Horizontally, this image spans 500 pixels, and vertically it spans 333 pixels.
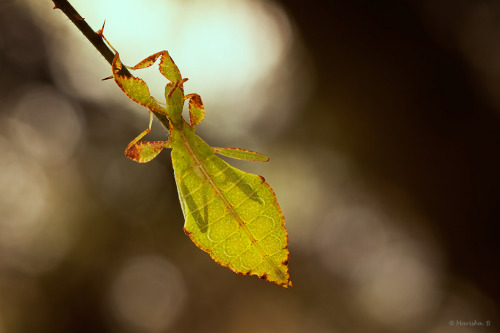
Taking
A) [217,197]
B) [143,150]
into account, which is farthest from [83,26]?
[217,197]

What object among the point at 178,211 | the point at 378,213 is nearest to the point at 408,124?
the point at 378,213

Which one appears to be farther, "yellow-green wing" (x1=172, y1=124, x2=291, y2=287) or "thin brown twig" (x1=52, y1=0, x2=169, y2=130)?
"yellow-green wing" (x1=172, y1=124, x2=291, y2=287)

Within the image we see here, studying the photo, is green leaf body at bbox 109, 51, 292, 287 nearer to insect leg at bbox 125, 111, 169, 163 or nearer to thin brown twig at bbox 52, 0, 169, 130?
insect leg at bbox 125, 111, 169, 163

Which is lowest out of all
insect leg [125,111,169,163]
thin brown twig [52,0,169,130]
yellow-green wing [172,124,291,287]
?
yellow-green wing [172,124,291,287]

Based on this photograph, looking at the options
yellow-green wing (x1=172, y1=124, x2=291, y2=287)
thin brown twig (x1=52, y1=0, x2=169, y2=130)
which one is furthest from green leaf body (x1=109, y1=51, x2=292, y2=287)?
thin brown twig (x1=52, y1=0, x2=169, y2=130)

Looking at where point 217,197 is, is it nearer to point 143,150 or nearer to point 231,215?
point 231,215

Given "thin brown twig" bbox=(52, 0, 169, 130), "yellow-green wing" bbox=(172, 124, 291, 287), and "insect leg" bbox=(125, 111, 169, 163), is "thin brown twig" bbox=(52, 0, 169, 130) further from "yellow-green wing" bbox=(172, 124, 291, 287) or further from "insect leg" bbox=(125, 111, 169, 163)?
"yellow-green wing" bbox=(172, 124, 291, 287)

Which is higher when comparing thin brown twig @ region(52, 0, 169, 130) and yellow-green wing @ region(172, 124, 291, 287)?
thin brown twig @ region(52, 0, 169, 130)

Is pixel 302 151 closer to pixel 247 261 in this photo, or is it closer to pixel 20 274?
pixel 247 261

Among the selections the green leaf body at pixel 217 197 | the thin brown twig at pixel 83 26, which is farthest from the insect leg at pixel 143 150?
the thin brown twig at pixel 83 26
